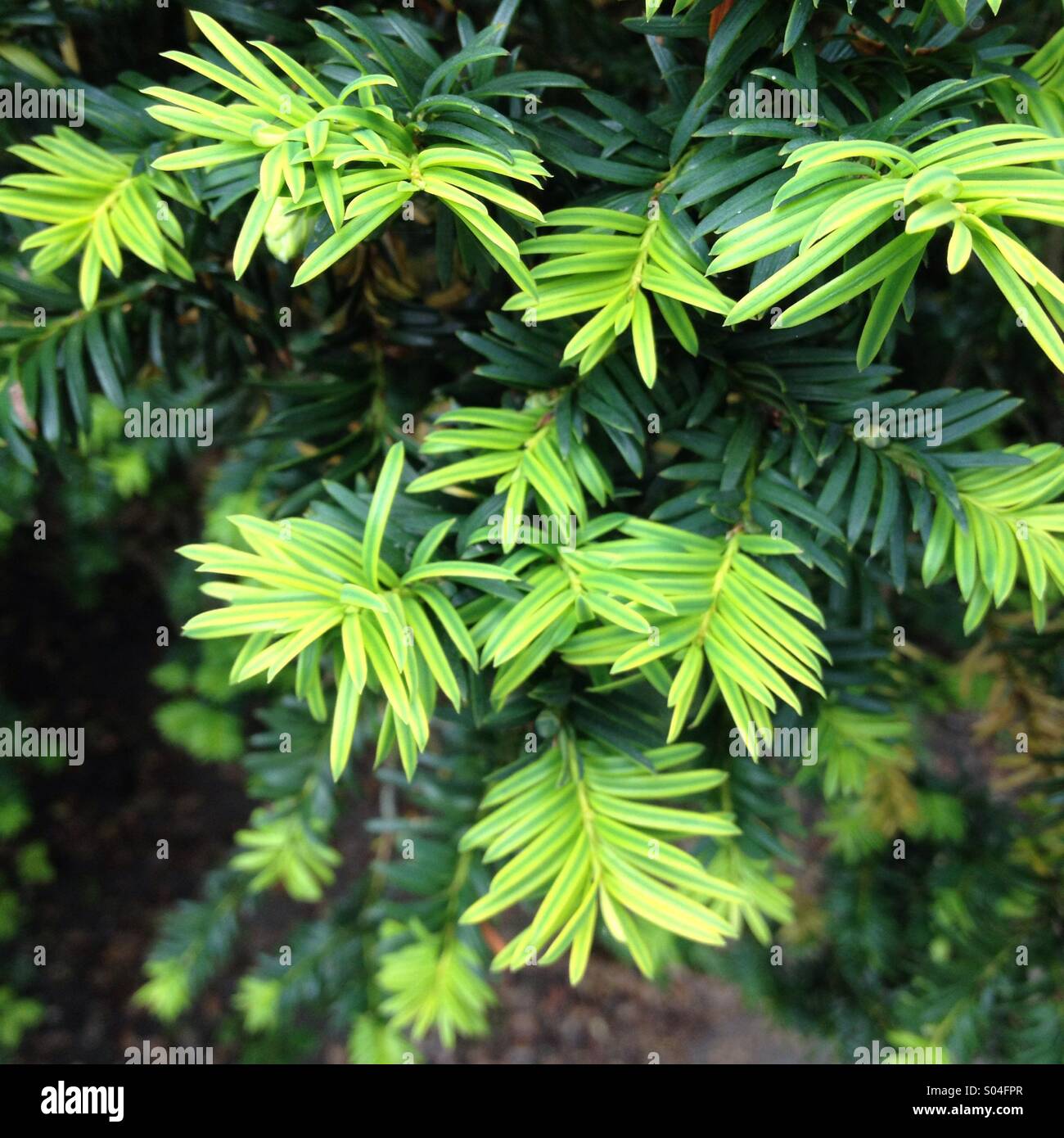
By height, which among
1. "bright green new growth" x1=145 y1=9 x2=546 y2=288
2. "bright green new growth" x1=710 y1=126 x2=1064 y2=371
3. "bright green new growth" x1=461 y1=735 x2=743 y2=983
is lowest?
"bright green new growth" x1=461 y1=735 x2=743 y2=983

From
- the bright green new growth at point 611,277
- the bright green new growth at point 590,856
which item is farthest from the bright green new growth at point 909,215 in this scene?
the bright green new growth at point 590,856

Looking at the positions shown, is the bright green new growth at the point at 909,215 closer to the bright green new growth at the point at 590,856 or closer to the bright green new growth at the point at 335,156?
the bright green new growth at the point at 335,156

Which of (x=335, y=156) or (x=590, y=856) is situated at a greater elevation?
(x=335, y=156)

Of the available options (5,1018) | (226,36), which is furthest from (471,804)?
(5,1018)

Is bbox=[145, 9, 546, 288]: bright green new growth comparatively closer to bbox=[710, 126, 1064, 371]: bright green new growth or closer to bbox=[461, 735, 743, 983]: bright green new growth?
bbox=[710, 126, 1064, 371]: bright green new growth

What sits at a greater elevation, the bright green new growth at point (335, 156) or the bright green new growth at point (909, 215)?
the bright green new growth at point (335, 156)

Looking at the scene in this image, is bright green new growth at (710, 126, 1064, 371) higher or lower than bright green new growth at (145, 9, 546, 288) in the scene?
lower

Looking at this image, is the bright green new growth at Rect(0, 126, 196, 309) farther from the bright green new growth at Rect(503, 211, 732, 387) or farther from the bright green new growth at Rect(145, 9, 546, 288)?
the bright green new growth at Rect(503, 211, 732, 387)

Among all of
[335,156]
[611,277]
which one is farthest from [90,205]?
[611,277]

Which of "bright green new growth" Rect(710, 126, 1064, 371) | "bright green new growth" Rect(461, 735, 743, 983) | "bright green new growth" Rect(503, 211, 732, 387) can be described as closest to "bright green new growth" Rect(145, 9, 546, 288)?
"bright green new growth" Rect(503, 211, 732, 387)

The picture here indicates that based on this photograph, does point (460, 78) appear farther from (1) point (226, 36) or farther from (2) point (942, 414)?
(2) point (942, 414)

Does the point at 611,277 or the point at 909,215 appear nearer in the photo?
the point at 909,215

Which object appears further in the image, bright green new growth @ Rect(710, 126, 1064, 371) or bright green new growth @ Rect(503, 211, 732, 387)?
bright green new growth @ Rect(503, 211, 732, 387)

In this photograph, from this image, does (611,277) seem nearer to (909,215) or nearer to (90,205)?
(909,215)
